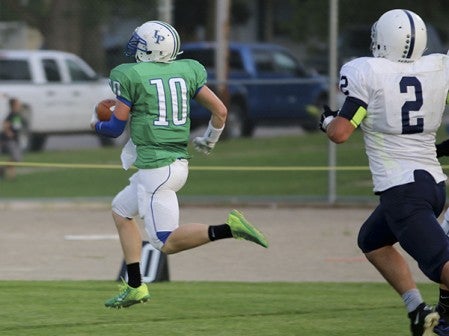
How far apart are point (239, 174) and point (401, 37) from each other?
12691 millimetres

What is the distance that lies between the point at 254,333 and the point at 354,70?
68.9 inches

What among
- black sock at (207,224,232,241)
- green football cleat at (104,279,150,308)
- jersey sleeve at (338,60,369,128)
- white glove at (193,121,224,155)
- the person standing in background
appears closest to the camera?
jersey sleeve at (338,60,369,128)

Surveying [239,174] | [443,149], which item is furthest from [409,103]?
[239,174]

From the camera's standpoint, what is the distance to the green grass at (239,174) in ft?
62.3

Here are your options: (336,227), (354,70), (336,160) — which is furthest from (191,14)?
(354,70)

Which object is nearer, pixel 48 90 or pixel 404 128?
pixel 404 128

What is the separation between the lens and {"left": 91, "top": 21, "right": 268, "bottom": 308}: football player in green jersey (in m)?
8.74

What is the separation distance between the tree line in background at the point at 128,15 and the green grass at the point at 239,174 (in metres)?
1.52

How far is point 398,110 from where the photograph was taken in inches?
300

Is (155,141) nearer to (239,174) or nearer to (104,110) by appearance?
(104,110)

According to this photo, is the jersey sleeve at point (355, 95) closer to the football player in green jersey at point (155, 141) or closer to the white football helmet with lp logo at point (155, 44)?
the football player in green jersey at point (155, 141)

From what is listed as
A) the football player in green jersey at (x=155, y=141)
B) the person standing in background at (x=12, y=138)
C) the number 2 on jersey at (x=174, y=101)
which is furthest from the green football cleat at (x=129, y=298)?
the person standing in background at (x=12, y=138)

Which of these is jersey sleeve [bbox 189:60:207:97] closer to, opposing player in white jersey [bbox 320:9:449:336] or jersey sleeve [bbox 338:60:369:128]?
opposing player in white jersey [bbox 320:9:449:336]

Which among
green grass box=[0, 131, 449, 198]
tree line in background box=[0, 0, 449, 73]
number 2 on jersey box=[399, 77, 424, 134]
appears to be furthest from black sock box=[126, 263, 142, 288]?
tree line in background box=[0, 0, 449, 73]
